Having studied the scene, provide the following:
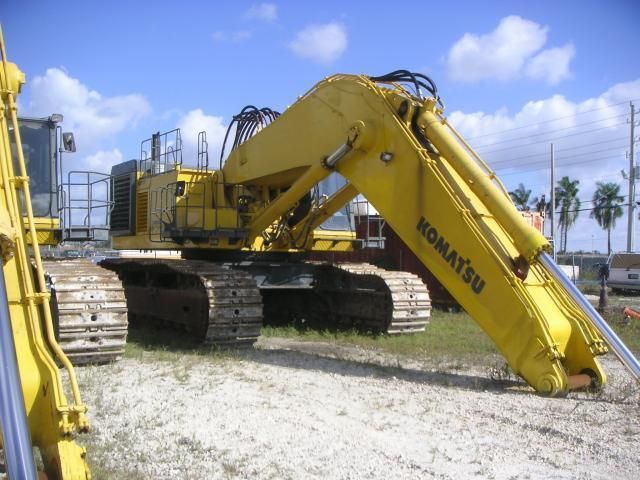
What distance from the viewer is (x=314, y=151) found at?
8.72 m

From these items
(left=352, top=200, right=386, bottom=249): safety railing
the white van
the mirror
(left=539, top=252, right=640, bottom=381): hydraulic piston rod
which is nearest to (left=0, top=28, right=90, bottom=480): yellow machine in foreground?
the mirror

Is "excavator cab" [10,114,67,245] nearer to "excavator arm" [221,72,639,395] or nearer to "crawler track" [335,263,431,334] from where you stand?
"excavator arm" [221,72,639,395]

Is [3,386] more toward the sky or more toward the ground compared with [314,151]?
more toward the ground

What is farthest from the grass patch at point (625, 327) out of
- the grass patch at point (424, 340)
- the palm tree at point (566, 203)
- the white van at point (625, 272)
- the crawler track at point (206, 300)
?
the palm tree at point (566, 203)

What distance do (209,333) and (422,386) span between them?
9.76ft

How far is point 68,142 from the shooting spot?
291 inches

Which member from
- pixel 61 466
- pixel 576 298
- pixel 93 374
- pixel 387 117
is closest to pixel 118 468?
pixel 61 466

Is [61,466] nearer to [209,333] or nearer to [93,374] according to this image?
[93,374]

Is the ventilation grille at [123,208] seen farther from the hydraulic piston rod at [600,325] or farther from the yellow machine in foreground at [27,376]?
the hydraulic piston rod at [600,325]

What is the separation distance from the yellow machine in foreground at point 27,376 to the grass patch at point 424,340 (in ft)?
18.2

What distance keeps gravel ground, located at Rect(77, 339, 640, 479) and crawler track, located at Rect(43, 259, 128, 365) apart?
224mm

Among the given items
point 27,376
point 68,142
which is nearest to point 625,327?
point 68,142

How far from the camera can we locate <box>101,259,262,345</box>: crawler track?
28.2ft

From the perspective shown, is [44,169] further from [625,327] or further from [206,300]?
[625,327]
